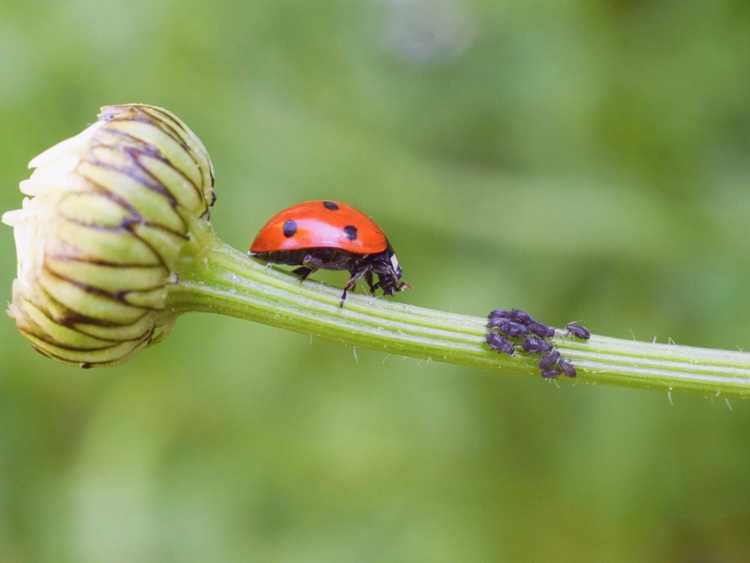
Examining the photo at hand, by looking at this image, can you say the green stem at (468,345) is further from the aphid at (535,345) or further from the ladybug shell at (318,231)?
the ladybug shell at (318,231)

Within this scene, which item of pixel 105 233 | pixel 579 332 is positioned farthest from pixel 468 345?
pixel 105 233

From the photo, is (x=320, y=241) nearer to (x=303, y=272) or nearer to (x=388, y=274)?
(x=303, y=272)

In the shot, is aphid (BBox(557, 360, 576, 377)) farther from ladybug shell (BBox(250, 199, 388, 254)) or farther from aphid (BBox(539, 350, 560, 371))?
ladybug shell (BBox(250, 199, 388, 254))

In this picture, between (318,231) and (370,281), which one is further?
(370,281)

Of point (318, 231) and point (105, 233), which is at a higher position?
point (318, 231)

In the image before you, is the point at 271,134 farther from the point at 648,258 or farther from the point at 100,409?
the point at 648,258

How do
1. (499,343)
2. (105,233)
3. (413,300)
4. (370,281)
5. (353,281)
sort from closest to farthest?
(105,233) < (499,343) < (353,281) < (370,281) < (413,300)

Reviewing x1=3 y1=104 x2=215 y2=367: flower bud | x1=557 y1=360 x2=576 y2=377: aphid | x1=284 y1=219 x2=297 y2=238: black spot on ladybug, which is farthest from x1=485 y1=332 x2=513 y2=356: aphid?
x1=3 y1=104 x2=215 y2=367: flower bud

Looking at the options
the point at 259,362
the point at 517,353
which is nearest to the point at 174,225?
the point at 517,353
